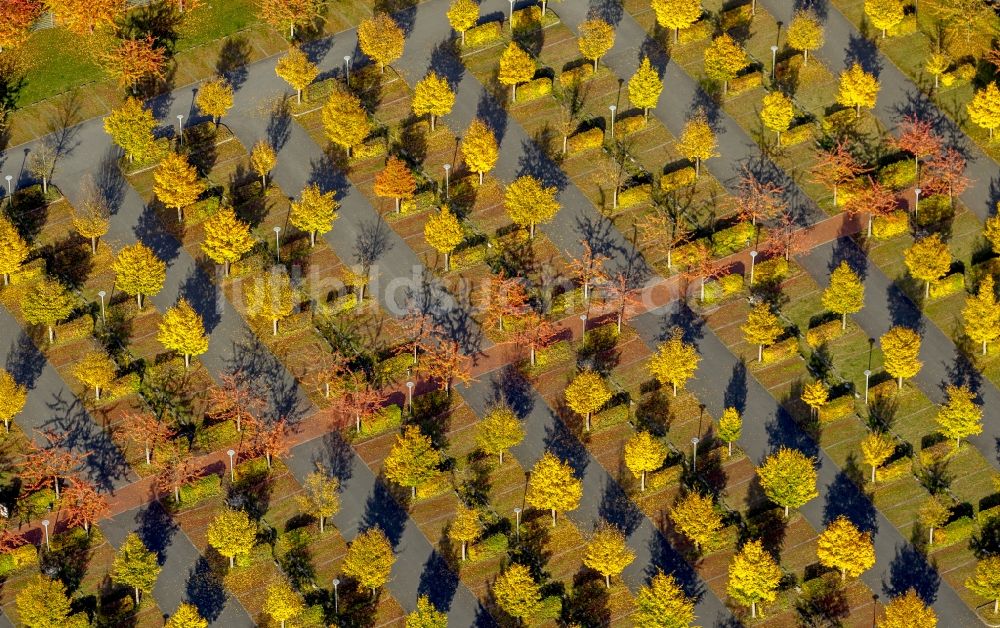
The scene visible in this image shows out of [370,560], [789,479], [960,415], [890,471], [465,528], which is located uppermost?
[960,415]

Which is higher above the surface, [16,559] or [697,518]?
[697,518]

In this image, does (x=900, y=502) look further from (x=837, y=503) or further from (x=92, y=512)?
(x=92, y=512)

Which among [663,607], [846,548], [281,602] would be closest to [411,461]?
[281,602]

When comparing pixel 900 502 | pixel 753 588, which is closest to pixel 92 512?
pixel 753 588

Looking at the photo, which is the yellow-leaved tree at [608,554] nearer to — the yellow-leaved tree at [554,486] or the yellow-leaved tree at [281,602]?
the yellow-leaved tree at [554,486]

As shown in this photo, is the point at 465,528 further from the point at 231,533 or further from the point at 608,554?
the point at 231,533

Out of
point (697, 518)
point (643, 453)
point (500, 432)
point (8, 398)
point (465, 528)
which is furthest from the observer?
point (8, 398)

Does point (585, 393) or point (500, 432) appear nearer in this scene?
point (500, 432)
